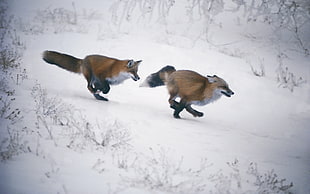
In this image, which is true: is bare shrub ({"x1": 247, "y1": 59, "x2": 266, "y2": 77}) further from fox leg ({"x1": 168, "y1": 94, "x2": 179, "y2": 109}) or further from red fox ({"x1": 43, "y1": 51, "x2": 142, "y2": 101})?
red fox ({"x1": 43, "y1": 51, "x2": 142, "y2": 101})

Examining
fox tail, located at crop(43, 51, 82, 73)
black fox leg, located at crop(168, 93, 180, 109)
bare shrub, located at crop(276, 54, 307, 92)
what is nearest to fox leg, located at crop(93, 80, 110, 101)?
fox tail, located at crop(43, 51, 82, 73)

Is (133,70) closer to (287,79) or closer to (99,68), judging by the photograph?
(99,68)

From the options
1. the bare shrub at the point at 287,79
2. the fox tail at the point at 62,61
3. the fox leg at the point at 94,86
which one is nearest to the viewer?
the fox leg at the point at 94,86

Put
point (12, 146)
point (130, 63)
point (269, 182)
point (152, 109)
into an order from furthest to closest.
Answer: point (130, 63) < point (152, 109) < point (269, 182) < point (12, 146)

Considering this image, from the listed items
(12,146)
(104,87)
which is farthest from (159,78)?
(12,146)

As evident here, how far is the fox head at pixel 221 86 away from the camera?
9.65ft

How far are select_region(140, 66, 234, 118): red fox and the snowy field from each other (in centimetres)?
6

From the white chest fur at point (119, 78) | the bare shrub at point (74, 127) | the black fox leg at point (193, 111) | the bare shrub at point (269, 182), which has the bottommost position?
the bare shrub at point (269, 182)

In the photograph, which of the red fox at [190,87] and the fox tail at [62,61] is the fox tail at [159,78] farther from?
the fox tail at [62,61]

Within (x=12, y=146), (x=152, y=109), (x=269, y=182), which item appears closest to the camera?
(x=12, y=146)

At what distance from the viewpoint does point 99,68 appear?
298 centimetres

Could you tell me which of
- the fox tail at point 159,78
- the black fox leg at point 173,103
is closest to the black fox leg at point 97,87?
the fox tail at point 159,78

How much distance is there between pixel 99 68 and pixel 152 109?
587 mm

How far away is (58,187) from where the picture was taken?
221 centimetres
